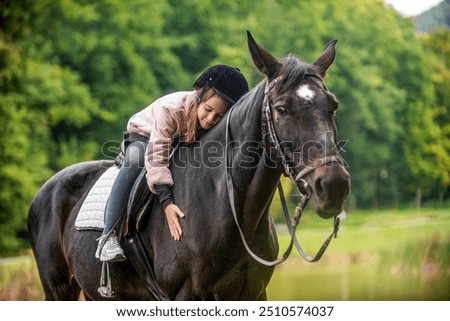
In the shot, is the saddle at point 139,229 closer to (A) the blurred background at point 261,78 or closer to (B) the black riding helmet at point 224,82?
(B) the black riding helmet at point 224,82

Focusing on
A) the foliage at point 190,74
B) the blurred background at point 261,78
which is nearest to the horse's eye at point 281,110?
the blurred background at point 261,78

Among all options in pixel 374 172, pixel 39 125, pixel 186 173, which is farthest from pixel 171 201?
pixel 39 125

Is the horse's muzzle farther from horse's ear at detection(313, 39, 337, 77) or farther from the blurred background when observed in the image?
the blurred background

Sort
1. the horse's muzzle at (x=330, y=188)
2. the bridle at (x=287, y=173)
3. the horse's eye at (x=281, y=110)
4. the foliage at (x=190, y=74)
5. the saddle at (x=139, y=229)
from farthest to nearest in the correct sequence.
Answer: the foliage at (x=190, y=74) → the saddle at (x=139, y=229) → the horse's eye at (x=281, y=110) → the bridle at (x=287, y=173) → the horse's muzzle at (x=330, y=188)

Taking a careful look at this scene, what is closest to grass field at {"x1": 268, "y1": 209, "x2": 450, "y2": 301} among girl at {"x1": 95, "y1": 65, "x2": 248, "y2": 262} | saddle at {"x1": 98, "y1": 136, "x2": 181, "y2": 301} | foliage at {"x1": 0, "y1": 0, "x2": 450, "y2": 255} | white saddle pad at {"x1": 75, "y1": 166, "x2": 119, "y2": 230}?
foliage at {"x1": 0, "y1": 0, "x2": 450, "y2": 255}

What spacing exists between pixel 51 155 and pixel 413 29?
12.7 ft

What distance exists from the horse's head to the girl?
0.45 m

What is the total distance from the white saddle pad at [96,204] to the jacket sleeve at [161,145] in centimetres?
64

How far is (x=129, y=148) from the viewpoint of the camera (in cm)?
349

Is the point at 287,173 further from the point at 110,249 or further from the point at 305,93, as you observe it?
the point at 110,249

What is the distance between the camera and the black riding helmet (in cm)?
316

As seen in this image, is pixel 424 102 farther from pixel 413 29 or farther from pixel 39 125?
pixel 39 125

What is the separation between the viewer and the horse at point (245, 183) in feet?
8.29
